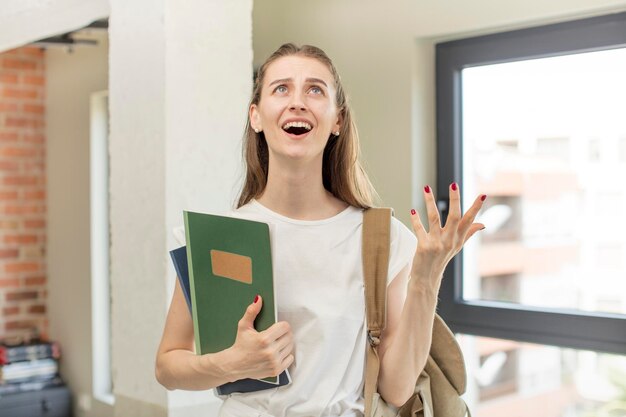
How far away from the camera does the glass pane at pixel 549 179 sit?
3037mm

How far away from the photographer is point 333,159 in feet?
5.15

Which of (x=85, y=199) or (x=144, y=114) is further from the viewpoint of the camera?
(x=85, y=199)

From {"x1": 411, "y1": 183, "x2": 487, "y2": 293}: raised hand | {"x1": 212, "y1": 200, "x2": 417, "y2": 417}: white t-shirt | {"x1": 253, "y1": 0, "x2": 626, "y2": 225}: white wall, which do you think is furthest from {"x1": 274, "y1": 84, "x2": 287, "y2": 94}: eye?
{"x1": 253, "y1": 0, "x2": 626, "y2": 225}: white wall

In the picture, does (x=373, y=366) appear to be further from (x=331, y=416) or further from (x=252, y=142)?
(x=252, y=142)

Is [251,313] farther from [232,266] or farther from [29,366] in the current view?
[29,366]

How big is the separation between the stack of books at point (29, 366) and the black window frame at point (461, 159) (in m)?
3.07

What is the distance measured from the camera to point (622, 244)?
301 centimetres

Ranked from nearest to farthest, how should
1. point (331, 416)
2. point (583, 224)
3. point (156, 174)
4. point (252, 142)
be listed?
point (331, 416) < point (252, 142) < point (156, 174) < point (583, 224)

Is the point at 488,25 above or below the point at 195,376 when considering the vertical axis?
above

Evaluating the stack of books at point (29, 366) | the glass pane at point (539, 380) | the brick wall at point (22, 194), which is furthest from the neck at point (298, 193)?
the brick wall at point (22, 194)

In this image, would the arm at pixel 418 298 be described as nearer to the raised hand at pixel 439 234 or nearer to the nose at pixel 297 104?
the raised hand at pixel 439 234

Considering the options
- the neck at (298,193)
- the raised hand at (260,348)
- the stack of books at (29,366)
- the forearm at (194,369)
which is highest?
the neck at (298,193)

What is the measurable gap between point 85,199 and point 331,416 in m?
4.15

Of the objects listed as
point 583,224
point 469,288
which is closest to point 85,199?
point 469,288
